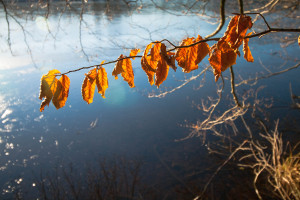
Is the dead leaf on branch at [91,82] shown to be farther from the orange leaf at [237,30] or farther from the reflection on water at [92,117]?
the reflection on water at [92,117]

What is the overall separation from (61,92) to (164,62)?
1.07ft

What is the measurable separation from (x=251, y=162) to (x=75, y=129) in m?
3.71

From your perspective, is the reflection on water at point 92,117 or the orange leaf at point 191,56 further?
the reflection on water at point 92,117

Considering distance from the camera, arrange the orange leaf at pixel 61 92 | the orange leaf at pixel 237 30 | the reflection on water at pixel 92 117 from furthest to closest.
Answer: the reflection on water at pixel 92 117 → the orange leaf at pixel 61 92 → the orange leaf at pixel 237 30

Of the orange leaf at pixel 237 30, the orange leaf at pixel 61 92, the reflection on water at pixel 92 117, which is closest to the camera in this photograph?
the orange leaf at pixel 237 30

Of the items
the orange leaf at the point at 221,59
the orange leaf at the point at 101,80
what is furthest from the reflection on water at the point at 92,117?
the orange leaf at the point at 221,59

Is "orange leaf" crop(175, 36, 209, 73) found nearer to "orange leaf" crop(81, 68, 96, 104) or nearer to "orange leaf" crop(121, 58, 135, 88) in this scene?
"orange leaf" crop(121, 58, 135, 88)

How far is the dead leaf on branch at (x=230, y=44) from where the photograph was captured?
1.85 feet

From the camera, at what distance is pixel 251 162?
4.08 meters

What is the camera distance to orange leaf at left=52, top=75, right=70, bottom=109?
0.67 meters

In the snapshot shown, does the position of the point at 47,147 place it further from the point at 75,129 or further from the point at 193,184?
the point at 193,184

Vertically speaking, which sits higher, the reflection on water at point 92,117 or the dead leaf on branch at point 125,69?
the dead leaf on branch at point 125,69

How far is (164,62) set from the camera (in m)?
0.63

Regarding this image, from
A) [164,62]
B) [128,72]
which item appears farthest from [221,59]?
[128,72]
